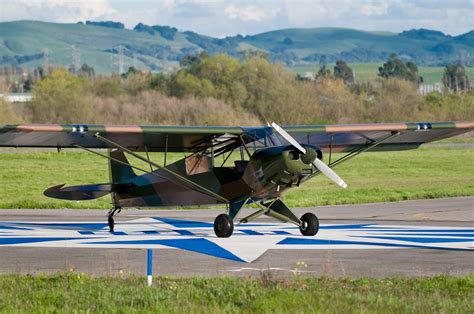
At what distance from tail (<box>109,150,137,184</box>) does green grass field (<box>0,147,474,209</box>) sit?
5852mm

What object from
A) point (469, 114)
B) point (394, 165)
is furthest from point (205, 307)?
point (469, 114)

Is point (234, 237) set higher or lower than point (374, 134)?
lower

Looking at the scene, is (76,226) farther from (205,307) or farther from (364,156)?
(364,156)

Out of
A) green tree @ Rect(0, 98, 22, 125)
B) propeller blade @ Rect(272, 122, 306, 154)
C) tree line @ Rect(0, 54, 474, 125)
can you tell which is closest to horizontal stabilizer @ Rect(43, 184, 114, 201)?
propeller blade @ Rect(272, 122, 306, 154)

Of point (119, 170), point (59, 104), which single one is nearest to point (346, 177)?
point (119, 170)

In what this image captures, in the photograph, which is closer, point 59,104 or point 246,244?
point 246,244

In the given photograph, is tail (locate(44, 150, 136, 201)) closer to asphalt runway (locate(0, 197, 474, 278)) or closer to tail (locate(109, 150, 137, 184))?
tail (locate(109, 150, 137, 184))

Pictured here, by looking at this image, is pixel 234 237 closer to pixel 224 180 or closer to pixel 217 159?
pixel 224 180

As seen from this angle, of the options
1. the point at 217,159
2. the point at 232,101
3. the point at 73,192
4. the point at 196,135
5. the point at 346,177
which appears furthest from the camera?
the point at 232,101

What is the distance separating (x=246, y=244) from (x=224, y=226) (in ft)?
2.90

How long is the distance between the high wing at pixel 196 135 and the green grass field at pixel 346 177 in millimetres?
5481

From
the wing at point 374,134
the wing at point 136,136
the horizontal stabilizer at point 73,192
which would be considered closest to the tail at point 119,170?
the wing at point 136,136

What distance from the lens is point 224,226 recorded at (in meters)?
18.4

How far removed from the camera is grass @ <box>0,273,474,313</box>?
35.3 feet
